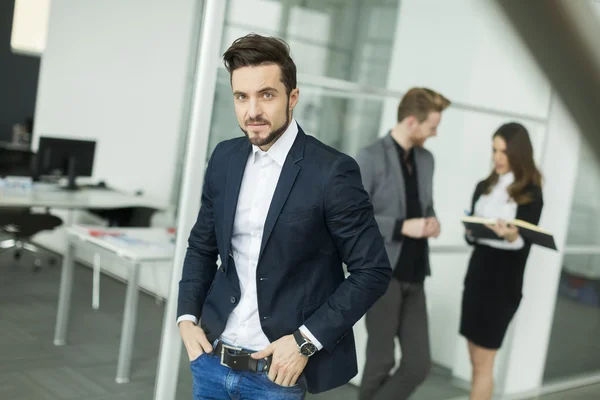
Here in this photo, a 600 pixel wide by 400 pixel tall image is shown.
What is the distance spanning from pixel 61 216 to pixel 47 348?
2.19m

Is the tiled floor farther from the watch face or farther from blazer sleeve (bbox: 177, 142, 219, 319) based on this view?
the watch face

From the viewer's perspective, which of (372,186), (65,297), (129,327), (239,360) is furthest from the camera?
(65,297)

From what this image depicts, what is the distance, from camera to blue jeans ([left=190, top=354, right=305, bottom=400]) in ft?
5.86

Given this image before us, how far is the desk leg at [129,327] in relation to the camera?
13.1ft

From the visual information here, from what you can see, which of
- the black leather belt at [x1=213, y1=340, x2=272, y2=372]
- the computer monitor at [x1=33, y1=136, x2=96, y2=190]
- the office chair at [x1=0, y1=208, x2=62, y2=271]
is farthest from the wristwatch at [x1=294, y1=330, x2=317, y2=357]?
the office chair at [x1=0, y1=208, x2=62, y2=271]

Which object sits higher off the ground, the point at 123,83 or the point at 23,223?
the point at 123,83

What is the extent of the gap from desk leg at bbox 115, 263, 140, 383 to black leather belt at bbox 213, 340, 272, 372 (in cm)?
228

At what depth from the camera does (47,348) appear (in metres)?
4.31

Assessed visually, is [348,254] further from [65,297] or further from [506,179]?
[65,297]

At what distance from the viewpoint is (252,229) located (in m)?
1.76

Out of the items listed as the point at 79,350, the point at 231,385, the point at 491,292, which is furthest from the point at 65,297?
the point at 231,385

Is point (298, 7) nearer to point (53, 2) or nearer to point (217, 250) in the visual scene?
point (217, 250)

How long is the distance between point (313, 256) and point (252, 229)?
0.17 m

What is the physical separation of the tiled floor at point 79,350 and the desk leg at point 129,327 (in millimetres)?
75
